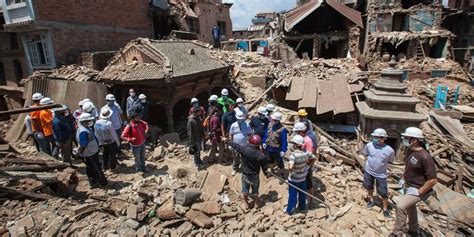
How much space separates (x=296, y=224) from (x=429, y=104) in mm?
14099

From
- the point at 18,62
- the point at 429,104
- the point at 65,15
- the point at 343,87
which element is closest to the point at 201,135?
the point at 343,87

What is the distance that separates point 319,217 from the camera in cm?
574

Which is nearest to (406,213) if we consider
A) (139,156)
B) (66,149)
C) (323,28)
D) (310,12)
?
(139,156)

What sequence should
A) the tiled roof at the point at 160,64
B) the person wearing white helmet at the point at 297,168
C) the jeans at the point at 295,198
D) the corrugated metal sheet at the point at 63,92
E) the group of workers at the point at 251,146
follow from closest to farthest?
1. the group of workers at the point at 251,146
2. the person wearing white helmet at the point at 297,168
3. the jeans at the point at 295,198
4. the tiled roof at the point at 160,64
5. the corrugated metal sheet at the point at 63,92

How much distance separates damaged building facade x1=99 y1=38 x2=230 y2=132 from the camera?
31.5 feet

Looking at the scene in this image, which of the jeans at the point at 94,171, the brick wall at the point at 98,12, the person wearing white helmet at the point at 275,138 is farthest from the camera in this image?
the brick wall at the point at 98,12

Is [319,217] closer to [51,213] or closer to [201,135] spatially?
[201,135]

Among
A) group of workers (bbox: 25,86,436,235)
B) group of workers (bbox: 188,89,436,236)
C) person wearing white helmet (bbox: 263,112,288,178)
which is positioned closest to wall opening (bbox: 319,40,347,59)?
group of workers (bbox: 25,86,436,235)

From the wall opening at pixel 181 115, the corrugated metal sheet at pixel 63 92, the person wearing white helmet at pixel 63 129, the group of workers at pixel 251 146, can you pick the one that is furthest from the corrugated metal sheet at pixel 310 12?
the person wearing white helmet at pixel 63 129

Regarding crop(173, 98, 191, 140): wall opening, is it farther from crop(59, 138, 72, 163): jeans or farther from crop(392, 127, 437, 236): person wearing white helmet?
crop(392, 127, 437, 236): person wearing white helmet

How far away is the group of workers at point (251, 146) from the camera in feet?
15.9

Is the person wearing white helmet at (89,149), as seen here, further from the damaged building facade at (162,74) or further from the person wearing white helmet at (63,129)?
the damaged building facade at (162,74)

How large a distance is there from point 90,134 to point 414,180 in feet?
21.8

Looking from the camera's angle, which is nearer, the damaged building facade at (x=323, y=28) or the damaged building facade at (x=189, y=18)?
the damaged building facade at (x=189, y=18)
